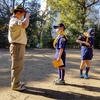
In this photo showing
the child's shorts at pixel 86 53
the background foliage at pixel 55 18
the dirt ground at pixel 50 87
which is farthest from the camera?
the background foliage at pixel 55 18

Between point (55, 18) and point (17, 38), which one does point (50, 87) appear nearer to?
point (17, 38)

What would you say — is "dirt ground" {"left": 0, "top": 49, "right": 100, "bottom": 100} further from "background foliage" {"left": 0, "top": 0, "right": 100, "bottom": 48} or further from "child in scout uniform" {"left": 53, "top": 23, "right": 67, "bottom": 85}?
"background foliage" {"left": 0, "top": 0, "right": 100, "bottom": 48}

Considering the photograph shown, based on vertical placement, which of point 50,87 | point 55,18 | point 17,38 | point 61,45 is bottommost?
point 50,87

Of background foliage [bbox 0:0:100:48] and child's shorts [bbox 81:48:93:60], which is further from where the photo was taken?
background foliage [bbox 0:0:100:48]

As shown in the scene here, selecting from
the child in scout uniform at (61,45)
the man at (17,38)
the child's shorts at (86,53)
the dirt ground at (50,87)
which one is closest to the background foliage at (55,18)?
the dirt ground at (50,87)

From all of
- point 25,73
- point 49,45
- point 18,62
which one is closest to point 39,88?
point 18,62

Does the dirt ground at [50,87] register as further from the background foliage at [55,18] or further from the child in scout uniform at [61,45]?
the background foliage at [55,18]

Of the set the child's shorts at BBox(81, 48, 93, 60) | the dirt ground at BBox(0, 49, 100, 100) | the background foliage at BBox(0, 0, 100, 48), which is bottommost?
the dirt ground at BBox(0, 49, 100, 100)

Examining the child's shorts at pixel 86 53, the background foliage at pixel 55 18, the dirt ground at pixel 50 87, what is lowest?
the dirt ground at pixel 50 87

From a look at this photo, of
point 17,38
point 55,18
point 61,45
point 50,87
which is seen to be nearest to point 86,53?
point 61,45

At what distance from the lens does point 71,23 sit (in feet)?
79.5

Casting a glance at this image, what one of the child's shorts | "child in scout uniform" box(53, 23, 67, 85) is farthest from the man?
the child's shorts

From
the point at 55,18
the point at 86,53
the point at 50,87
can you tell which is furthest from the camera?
the point at 55,18

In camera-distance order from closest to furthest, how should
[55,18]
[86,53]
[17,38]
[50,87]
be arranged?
[17,38] → [50,87] → [86,53] → [55,18]
